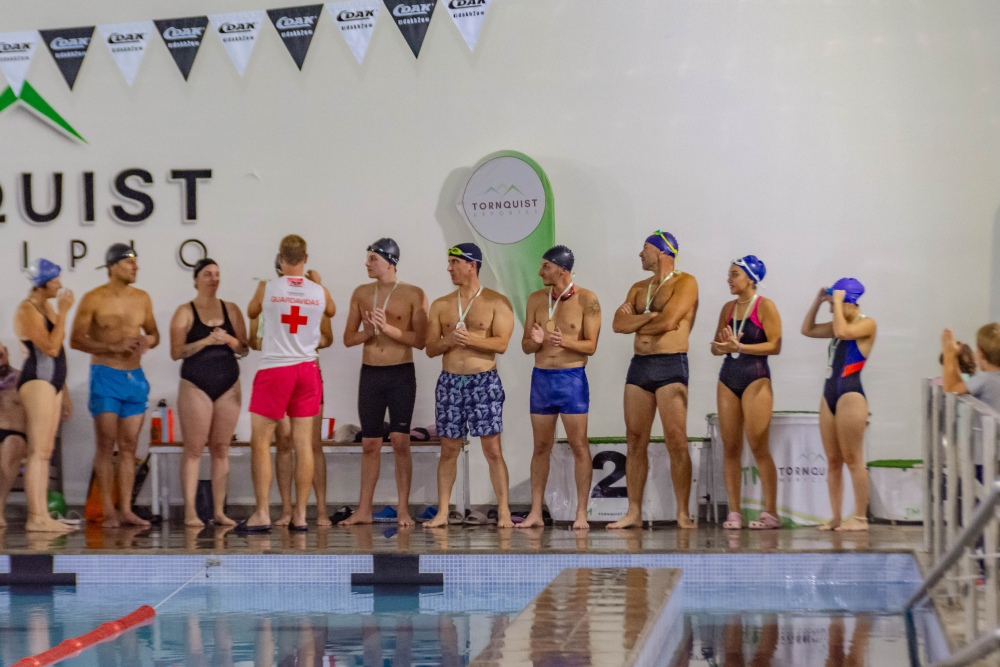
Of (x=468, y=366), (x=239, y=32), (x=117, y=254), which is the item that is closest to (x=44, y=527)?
(x=117, y=254)

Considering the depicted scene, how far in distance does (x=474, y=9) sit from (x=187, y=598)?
521 cm

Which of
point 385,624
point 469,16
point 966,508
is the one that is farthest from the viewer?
point 469,16

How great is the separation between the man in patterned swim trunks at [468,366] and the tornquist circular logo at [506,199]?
999mm

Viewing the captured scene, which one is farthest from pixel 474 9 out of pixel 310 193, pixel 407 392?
pixel 407 392

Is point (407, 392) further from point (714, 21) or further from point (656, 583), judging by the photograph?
point (714, 21)

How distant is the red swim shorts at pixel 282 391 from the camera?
7.33 metres

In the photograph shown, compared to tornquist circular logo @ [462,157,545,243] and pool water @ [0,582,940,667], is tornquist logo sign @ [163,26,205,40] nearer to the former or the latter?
tornquist circular logo @ [462,157,545,243]

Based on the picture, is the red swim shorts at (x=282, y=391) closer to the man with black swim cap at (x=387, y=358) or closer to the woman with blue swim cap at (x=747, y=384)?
the man with black swim cap at (x=387, y=358)

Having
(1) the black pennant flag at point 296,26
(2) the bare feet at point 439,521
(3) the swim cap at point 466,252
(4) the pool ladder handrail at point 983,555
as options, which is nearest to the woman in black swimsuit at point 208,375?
(2) the bare feet at point 439,521

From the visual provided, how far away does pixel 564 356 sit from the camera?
7.46 m

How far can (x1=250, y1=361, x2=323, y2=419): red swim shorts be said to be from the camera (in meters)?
7.33

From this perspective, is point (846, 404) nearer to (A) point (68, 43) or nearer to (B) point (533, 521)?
(B) point (533, 521)

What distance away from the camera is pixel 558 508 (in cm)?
796

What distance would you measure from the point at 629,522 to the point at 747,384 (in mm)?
1250
